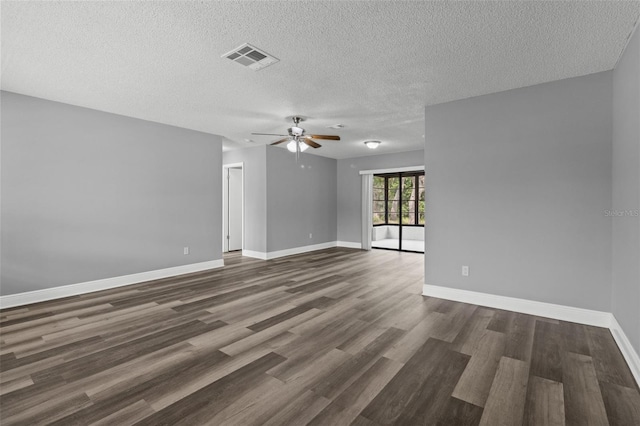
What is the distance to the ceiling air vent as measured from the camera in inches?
104

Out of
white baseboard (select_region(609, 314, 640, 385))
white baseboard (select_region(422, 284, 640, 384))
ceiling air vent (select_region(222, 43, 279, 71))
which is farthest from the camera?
ceiling air vent (select_region(222, 43, 279, 71))

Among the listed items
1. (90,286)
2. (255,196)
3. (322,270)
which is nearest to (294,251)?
(255,196)

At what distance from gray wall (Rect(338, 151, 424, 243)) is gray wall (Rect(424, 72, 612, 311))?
405cm

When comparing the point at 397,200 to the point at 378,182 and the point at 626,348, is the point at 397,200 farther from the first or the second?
the point at 626,348

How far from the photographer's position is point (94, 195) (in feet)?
14.1

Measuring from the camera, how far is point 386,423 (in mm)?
1679

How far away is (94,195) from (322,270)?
382 centimetres

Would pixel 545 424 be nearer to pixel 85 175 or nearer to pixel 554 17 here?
pixel 554 17

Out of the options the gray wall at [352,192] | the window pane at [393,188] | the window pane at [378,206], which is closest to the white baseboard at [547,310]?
the gray wall at [352,192]

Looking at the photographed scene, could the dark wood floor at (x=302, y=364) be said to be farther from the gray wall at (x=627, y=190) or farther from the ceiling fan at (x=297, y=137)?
the ceiling fan at (x=297, y=137)

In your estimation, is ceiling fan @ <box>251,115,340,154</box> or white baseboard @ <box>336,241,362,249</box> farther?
white baseboard @ <box>336,241,362,249</box>

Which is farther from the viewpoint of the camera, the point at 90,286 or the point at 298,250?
the point at 298,250

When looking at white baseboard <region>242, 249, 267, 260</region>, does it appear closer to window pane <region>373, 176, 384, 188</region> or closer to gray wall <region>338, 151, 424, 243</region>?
gray wall <region>338, 151, 424, 243</region>

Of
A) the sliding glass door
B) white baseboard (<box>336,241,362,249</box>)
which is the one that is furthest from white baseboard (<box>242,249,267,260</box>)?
the sliding glass door
